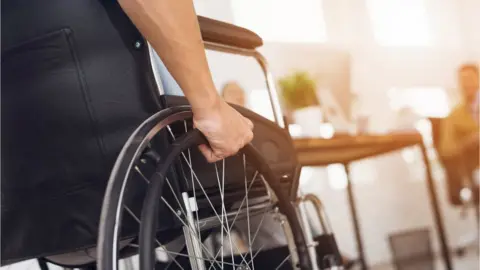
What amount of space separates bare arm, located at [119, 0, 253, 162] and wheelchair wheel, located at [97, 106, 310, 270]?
3 cm

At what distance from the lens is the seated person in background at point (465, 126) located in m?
3.02

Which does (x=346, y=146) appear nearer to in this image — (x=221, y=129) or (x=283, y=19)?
(x=283, y=19)

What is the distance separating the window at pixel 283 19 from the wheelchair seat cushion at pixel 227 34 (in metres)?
1.40

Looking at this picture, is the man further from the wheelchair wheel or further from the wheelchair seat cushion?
the wheelchair seat cushion

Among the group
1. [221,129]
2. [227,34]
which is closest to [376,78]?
[227,34]

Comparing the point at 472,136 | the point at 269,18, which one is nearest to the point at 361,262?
the point at 472,136

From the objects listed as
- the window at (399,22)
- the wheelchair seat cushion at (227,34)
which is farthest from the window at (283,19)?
the wheelchair seat cushion at (227,34)

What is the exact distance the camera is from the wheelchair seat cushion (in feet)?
3.68

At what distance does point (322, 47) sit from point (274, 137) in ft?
6.35

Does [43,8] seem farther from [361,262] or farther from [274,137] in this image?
[361,262]

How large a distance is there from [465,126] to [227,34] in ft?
8.09

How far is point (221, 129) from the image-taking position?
0.91 m

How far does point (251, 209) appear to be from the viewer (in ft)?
3.85

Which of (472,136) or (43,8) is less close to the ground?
(43,8)
